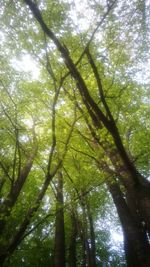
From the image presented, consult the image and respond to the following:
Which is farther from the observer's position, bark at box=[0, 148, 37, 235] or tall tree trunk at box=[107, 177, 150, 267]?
tall tree trunk at box=[107, 177, 150, 267]

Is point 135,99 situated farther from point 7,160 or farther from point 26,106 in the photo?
point 7,160

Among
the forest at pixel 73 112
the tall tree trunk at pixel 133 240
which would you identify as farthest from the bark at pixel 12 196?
the tall tree trunk at pixel 133 240

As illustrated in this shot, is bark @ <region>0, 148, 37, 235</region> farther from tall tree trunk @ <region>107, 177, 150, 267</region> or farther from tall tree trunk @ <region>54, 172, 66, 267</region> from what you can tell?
tall tree trunk @ <region>107, 177, 150, 267</region>

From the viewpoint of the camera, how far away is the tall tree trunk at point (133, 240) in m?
8.12

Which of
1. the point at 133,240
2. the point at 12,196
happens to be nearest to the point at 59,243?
the point at 133,240

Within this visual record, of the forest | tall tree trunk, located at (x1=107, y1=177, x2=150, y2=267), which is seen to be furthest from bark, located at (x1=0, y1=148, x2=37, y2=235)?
tall tree trunk, located at (x1=107, y1=177, x2=150, y2=267)

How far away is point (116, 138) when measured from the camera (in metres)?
5.43

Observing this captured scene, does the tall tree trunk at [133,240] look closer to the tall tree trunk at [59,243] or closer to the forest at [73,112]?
the forest at [73,112]

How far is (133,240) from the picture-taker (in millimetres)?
8578

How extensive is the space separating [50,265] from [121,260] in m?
8.57

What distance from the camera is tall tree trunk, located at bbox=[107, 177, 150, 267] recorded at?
812 centimetres

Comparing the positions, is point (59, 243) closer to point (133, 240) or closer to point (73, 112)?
point (133, 240)

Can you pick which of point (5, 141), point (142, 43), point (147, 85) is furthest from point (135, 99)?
point (5, 141)

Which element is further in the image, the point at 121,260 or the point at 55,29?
the point at 121,260
